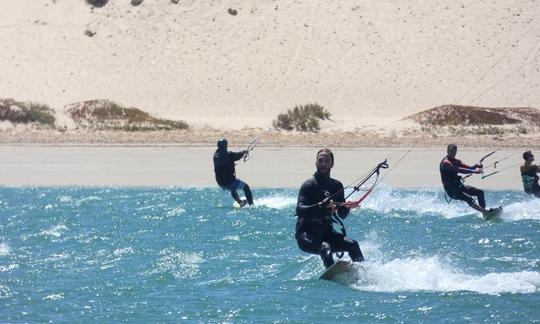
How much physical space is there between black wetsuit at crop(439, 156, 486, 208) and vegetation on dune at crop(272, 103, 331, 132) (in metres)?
16.3

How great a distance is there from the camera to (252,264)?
48.2 ft

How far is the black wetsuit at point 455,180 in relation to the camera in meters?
18.7

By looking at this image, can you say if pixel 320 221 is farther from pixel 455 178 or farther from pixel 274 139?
pixel 274 139

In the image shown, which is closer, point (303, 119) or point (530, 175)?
point (530, 175)

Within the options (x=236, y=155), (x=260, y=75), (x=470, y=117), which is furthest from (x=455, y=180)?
(x=260, y=75)

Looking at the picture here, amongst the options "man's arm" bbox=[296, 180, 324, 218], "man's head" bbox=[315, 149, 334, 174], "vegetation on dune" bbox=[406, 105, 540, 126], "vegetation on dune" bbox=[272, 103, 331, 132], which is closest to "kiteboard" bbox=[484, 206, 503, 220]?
"man's arm" bbox=[296, 180, 324, 218]

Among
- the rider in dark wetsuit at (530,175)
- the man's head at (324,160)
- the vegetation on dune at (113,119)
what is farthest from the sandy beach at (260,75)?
the man's head at (324,160)

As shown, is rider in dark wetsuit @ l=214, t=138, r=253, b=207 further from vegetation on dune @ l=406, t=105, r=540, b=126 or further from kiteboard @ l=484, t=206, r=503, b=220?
vegetation on dune @ l=406, t=105, r=540, b=126

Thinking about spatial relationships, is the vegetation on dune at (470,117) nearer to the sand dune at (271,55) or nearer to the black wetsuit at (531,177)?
the sand dune at (271,55)

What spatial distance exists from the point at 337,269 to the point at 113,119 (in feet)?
81.6

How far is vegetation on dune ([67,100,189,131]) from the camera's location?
116ft

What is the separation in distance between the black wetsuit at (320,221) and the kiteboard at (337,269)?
8cm

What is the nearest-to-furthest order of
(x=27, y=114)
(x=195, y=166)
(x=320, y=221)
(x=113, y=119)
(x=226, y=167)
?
(x=320, y=221) → (x=226, y=167) → (x=195, y=166) → (x=113, y=119) → (x=27, y=114)

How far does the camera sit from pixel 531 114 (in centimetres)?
3672
